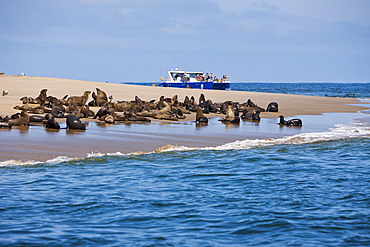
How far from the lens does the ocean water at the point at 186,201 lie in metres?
4.14

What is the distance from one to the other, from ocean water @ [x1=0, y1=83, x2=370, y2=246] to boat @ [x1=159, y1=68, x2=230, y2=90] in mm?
37285

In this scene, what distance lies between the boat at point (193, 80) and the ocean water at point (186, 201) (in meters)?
37.3

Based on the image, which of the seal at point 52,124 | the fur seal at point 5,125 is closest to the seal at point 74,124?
the seal at point 52,124

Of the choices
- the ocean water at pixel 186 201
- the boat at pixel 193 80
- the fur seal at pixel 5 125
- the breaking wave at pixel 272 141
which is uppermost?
the boat at pixel 193 80

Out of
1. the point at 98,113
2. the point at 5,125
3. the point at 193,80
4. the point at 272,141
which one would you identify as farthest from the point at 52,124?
the point at 193,80

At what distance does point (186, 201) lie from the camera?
17.3ft

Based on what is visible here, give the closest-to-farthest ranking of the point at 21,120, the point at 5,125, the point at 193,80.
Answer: the point at 5,125, the point at 21,120, the point at 193,80

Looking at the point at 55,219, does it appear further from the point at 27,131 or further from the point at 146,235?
the point at 27,131

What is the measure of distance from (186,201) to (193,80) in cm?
4165

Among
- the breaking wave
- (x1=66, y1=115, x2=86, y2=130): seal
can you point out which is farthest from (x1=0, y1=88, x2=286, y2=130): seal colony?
the breaking wave

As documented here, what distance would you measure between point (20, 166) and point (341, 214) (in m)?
5.21

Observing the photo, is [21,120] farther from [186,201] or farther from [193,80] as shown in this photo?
[193,80]

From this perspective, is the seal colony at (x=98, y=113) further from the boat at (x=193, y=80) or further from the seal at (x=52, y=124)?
the boat at (x=193, y=80)

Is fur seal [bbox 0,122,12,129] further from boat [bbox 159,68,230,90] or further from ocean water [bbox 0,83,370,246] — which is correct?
boat [bbox 159,68,230,90]
